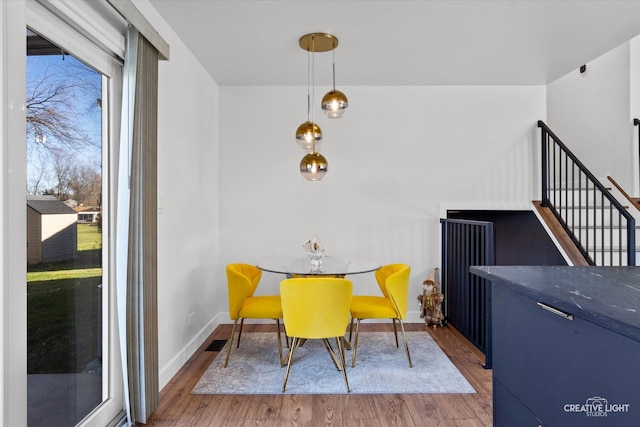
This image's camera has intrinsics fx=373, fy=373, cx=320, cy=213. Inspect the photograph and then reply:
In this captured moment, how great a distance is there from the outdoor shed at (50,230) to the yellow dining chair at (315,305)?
4.02 ft

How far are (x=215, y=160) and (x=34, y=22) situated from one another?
257 cm

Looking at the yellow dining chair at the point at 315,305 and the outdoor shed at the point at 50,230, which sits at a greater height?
the outdoor shed at the point at 50,230

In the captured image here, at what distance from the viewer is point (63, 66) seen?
1817 millimetres

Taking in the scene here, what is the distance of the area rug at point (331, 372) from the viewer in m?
2.61

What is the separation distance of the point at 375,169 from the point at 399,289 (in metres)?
1.75

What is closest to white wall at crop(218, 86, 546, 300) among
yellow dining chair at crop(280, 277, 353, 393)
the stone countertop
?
yellow dining chair at crop(280, 277, 353, 393)

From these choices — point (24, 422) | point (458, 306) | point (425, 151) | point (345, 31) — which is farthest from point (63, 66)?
point (458, 306)

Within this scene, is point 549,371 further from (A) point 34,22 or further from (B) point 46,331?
(A) point 34,22


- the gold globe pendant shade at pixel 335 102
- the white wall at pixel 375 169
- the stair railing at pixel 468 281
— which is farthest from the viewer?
the white wall at pixel 375 169

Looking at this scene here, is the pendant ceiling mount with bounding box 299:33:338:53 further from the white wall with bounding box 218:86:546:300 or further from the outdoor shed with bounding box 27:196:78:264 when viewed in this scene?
the outdoor shed with bounding box 27:196:78:264

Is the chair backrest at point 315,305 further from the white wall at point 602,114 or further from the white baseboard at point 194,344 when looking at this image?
the white wall at point 602,114

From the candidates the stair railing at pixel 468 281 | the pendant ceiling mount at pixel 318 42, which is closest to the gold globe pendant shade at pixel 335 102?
the pendant ceiling mount at pixel 318 42

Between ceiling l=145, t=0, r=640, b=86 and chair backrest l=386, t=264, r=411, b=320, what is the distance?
1.90 meters

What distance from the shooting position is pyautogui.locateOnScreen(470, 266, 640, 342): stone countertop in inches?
36.4
